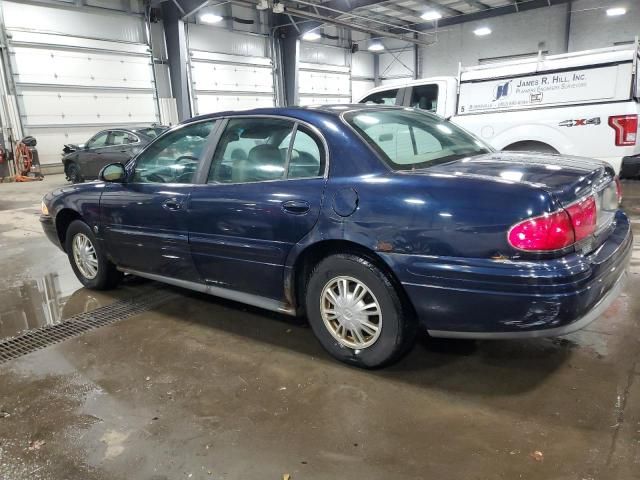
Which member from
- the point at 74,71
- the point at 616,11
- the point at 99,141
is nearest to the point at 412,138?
the point at 99,141

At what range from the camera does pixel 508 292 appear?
215 centimetres

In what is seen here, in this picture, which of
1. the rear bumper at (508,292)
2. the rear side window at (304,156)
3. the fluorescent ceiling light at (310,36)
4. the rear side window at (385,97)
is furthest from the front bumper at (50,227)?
the fluorescent ceiling light at (310,36)

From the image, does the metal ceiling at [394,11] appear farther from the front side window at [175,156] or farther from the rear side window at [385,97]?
the front side window at [175,156]

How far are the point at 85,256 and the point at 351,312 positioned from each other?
2.73 meters

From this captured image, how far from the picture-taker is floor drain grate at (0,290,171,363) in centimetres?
332

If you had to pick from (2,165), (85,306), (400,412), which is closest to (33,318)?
(85,306)

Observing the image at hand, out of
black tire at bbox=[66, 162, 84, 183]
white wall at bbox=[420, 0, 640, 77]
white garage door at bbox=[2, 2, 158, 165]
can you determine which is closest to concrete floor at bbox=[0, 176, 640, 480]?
black tire at bbox=[66, 162, 84, 183]

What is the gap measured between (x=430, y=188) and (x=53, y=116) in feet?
48.0

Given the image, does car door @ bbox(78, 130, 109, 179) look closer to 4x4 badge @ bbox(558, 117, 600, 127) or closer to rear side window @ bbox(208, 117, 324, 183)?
rear side window @ bbox(208, 117, 324, 183)

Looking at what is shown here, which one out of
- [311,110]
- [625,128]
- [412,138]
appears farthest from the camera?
[625,128]

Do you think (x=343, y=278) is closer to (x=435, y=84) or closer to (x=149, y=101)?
(x=435, y=84)

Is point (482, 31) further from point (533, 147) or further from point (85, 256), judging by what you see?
point (85, 256)

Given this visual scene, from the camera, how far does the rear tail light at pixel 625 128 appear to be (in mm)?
5750

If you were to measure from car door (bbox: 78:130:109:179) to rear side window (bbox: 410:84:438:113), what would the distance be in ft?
25.7
